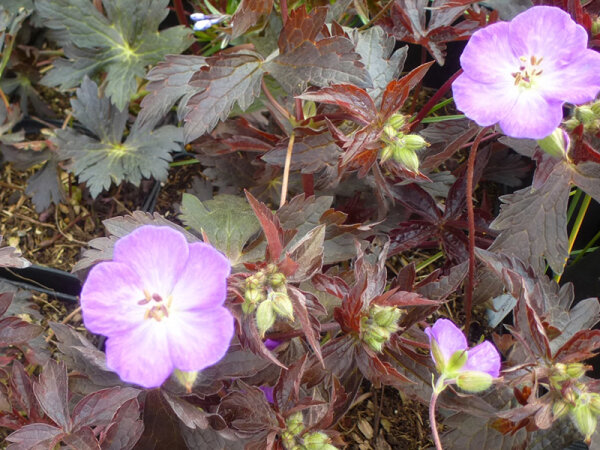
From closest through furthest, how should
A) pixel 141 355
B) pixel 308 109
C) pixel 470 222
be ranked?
1. pixel 141 355
2. pixel 470 222
3. pixel 308 109

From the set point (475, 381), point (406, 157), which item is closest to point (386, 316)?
point (475, 381)

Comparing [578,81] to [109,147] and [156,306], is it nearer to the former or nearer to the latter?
[156,306]

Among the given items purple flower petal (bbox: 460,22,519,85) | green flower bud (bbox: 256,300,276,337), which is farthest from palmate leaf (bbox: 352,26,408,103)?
green flower bud (bbox: 256,300,276,337)

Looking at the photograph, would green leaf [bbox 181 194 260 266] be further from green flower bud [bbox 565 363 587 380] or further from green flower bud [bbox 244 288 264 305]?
green flower bud [bbox 565 363 587 380]

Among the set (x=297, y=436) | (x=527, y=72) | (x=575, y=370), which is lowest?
(x=297, y=436)

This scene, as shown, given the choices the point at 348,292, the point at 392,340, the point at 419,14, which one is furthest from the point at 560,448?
the point at 419,14

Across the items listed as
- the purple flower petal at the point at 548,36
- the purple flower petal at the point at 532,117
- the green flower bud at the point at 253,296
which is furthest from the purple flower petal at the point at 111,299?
the purple flower petal at the point at 548,36

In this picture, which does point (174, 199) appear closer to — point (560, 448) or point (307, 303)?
point (307, 303)
